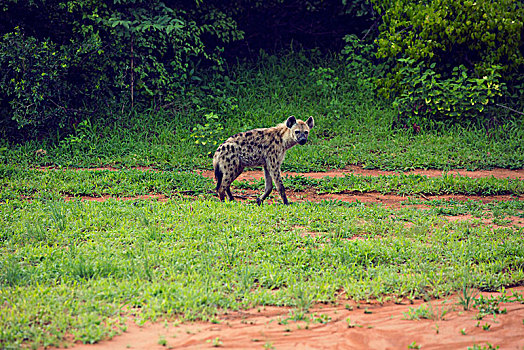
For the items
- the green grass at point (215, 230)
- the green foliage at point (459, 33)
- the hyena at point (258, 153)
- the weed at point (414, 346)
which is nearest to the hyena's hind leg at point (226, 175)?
the hyena at point (258, 153)

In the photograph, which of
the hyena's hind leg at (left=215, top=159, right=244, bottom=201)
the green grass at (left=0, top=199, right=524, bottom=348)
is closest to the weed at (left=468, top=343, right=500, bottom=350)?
the green grass at (left=0, top=199, right=524, bottom=348)

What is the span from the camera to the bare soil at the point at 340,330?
4.17 m

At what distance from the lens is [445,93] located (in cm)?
1270

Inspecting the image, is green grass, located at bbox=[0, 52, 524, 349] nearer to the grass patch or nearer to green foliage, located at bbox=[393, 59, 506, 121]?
the grass patch

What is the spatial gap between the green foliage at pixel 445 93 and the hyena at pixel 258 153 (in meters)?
4.86

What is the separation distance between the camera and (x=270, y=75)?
1523cm

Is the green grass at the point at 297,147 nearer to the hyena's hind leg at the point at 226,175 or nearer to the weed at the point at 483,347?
the hyena's hind leg at the point at 226,175

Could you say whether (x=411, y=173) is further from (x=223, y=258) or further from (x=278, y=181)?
(x=223, y=258)

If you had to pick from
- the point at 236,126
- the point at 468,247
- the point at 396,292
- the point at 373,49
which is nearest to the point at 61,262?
the point at 396,292

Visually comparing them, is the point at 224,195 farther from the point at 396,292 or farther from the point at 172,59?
the point at 172,59

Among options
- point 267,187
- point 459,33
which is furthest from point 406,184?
point 459,33

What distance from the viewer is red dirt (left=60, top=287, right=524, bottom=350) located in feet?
13.7

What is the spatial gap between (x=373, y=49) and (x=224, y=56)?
4164 millimetres

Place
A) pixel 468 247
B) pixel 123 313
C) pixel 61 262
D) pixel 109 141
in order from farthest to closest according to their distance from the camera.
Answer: pixel 109 141
pixel 468 247
pixel 61 262
pixel 123 313
